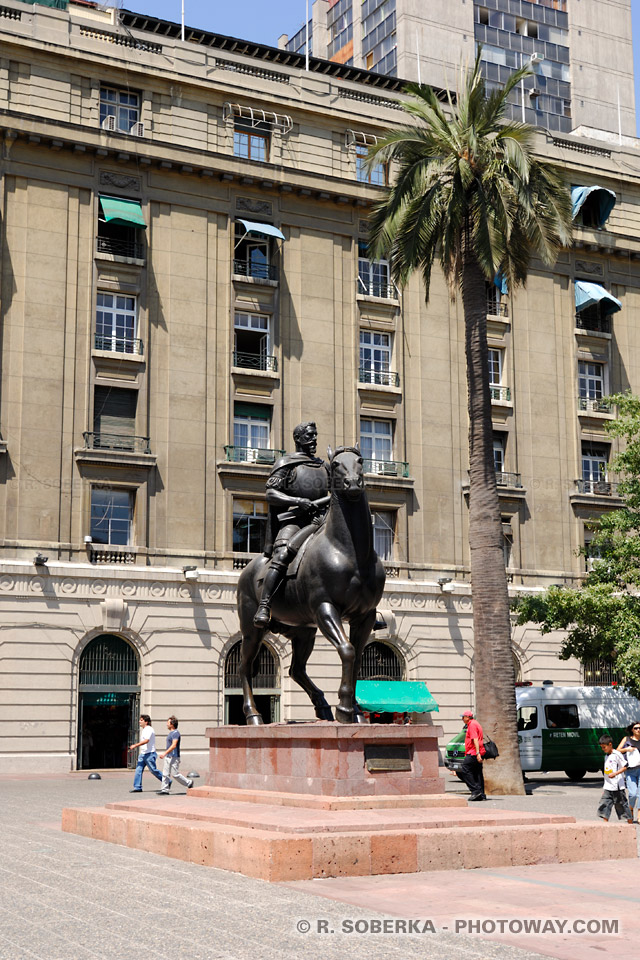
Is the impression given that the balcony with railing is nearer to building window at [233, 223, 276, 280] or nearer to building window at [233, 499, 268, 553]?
building window at [233, 223, 276, 280]

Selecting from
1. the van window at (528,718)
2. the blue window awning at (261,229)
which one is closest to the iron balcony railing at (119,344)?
the blue window awning at (261,229)

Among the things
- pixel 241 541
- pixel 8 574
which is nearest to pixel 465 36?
pixel 241 541

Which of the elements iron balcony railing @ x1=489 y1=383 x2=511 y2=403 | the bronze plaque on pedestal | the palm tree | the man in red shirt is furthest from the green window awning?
the bronze plaque on pedestal

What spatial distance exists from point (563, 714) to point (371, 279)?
57.6 ft

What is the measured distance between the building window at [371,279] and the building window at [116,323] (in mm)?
9116

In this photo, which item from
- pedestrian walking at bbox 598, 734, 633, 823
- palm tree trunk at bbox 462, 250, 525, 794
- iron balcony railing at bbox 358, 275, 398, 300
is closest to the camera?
pedestrian walking at bbox 598, 734, 633, 823

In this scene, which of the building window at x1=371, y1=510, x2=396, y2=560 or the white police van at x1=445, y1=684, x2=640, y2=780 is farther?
the building window at x1=371, y1=510, x2=396, y2=560

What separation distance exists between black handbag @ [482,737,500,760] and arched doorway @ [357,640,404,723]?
14132 millimetres

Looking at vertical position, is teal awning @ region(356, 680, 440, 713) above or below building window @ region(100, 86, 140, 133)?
below

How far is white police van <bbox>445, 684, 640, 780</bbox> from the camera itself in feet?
116

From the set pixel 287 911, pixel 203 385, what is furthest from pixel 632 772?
pixel 203 385

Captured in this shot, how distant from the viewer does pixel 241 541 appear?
38.9m

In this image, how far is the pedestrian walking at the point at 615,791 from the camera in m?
20.0

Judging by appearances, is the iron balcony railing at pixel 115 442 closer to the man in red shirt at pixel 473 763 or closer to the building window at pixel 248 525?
the building window at pixel 248 525
